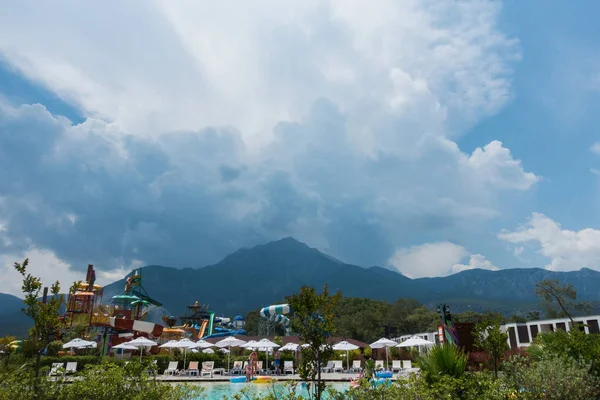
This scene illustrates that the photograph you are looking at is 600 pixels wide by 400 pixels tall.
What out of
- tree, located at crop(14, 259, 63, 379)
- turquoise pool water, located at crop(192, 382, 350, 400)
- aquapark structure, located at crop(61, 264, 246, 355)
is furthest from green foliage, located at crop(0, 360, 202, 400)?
aquapark structure, located at crop(61, 264, 246, 355)

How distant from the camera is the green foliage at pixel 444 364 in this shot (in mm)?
8359

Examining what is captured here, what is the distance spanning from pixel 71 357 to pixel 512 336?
1520 inches

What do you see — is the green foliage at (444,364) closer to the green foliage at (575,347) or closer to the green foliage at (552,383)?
the green foliage at (552,383)

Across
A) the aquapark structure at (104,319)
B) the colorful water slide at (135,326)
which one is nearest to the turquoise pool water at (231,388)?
the aquapark structure at (104,319)

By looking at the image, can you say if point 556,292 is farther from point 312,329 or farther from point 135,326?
point 312,329

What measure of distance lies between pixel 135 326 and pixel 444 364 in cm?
3477

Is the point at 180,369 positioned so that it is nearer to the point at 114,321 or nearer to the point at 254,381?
the point at 254,381

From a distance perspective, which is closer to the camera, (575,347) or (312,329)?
(312,329)

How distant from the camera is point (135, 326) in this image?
1467 inches

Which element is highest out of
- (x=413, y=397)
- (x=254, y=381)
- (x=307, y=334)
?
(x=307, y=334)

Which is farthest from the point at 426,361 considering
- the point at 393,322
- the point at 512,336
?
the point at 393,322

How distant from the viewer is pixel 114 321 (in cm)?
3519

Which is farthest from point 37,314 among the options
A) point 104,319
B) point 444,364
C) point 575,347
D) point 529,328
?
point 529,328

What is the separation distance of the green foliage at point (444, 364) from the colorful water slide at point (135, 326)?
1299 inches
